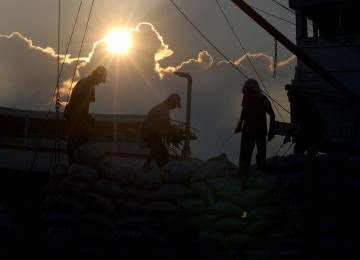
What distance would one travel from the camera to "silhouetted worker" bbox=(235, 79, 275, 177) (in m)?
8.41

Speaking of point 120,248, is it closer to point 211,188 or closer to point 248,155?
point 211,188

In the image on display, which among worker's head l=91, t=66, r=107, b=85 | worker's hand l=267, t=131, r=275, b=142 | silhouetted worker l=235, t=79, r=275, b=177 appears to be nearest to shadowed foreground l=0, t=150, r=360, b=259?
silhouetted worker l=235, t=79, r=275, b=177

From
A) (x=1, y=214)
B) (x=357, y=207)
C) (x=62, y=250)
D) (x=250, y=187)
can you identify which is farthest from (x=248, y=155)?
(x=1, y=214)

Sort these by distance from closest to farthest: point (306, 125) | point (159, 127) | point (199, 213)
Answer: point (199, 213) < point (159, 127) < point (306, 125)

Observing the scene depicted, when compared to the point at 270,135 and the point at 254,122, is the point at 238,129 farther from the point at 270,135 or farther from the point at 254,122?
the point at 270,135

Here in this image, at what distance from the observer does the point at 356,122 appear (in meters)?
16.3

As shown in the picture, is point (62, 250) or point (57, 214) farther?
point (57, 214)

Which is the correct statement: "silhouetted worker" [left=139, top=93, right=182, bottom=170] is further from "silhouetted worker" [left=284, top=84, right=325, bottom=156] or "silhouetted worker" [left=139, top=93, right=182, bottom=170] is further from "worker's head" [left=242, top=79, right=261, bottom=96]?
"silhouetted worker" [left=284, top=84, right=325, bottom=156]

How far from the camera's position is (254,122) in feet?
27.6

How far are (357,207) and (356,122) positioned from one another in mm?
Result: 9418

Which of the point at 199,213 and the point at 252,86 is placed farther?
the point at 252,86

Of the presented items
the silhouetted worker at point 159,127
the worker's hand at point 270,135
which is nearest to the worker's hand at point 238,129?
the worker's hand at point 270,135

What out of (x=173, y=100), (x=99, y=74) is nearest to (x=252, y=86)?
(x=173, y=100)

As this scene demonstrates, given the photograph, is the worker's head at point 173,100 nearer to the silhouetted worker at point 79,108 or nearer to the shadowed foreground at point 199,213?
the silhouetted worker at point 79,108
